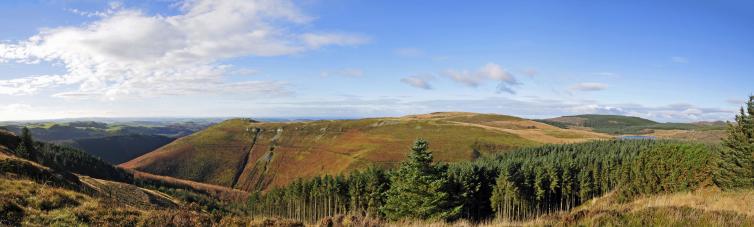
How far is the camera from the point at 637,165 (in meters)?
83.0

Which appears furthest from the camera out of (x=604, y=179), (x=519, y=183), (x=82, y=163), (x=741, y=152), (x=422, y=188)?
(x=82, y=163)

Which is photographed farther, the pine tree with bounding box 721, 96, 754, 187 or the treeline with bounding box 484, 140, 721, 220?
the treeline with bounding box 484, 140, 721, 220

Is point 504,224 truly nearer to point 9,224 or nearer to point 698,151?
point 9,224

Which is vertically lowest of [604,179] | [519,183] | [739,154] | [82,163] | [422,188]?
[82,163]

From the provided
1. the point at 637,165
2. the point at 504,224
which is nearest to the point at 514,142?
the point at 637,165

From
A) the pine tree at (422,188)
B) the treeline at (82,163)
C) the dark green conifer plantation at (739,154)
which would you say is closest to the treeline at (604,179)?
the dark green conifer plantation at (739,154)

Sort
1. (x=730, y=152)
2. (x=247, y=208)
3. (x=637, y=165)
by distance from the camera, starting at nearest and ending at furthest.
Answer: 1. (x=730, y=152)
2. (x=637, y=165)
3. (x=247, y=208)

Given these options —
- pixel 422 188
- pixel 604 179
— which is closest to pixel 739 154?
pixel 604 179

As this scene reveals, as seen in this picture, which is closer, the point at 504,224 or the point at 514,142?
the point at 504,224

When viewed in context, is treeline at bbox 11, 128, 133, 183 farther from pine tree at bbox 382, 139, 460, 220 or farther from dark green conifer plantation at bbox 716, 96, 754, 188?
dark green conifer plantation at bbox 716, 96, 754, 188

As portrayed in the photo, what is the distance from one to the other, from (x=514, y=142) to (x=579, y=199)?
4177 inches

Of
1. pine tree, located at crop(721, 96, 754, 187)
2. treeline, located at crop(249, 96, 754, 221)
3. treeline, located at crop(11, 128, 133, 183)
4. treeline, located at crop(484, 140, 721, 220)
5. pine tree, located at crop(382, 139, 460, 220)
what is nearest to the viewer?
pine tree, located at crop(382, 139, 460, 220)

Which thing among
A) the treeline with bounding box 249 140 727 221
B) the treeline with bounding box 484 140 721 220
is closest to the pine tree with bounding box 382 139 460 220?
the treeline with bounding box 249 140 727 221

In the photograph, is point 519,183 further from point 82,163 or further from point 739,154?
point 82,163
